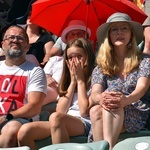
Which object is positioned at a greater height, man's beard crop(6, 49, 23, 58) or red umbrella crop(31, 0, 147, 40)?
red umbrella crop(31, 0, 147, 40)

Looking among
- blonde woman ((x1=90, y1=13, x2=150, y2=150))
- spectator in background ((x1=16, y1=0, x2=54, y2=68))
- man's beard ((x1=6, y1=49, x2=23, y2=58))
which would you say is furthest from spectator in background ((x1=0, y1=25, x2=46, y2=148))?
spectator in background ((x1=16, y1=0, x2=54, y2=68))

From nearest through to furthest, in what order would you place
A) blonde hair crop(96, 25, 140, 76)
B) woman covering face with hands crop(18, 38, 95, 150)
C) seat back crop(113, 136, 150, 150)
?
seat back crop(113, 136, 150, 150), woman covering face with hands crop(18, 38, 95, 150), blonde hair crop(96, 25, 140, 76)

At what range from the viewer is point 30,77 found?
502 centimetres

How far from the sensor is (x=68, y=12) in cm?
605

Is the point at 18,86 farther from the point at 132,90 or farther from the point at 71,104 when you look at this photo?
the point at 132,90

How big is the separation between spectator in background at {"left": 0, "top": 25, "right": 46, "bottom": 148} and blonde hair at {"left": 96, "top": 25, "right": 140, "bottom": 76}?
2.08 ft

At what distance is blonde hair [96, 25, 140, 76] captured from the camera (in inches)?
182

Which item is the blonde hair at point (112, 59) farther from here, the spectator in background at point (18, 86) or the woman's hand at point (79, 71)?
the spectator in background at point (18, 86)

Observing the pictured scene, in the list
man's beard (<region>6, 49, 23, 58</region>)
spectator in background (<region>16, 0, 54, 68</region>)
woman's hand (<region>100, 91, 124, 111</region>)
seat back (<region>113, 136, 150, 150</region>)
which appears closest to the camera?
seat back (<region>113, 136, 150, 150</region>)

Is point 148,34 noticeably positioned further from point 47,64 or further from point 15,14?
point 15,14

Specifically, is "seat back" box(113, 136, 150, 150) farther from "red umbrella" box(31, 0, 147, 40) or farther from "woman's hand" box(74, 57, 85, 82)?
"red umbrella" box(31, 0, 147, 40)

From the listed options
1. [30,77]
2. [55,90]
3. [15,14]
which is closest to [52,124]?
[30,77]

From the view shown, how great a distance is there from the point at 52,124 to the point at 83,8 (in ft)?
6.41

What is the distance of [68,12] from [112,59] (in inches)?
59.0
